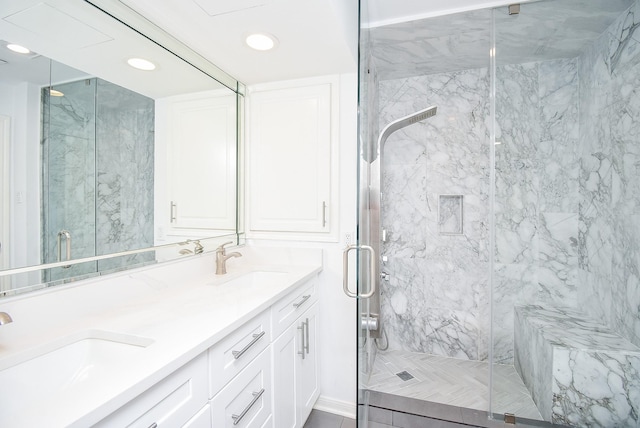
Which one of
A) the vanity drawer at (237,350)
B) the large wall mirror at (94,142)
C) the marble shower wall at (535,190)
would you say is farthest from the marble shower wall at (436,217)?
the large wall mirror at (94,142)

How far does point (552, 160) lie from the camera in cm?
201

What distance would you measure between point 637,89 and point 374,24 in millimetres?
1493

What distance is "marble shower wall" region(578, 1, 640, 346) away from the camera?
1.60m

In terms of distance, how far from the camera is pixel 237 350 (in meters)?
1.05

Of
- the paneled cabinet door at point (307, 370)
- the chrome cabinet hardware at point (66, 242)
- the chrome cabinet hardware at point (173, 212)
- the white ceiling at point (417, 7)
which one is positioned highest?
the white ceiling at point (417, 7)

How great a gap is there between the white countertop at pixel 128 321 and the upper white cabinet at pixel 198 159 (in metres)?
0.27

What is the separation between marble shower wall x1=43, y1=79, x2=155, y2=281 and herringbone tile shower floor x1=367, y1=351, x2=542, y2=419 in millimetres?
1837

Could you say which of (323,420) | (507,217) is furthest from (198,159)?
(507,217)

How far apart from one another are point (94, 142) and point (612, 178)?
2705mm

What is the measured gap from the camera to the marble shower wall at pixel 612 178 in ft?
5.24

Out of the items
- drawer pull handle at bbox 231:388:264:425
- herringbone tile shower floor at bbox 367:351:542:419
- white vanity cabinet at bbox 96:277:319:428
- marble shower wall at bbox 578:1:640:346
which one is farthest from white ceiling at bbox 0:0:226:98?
marble shower wall at bbox 578:1:640:346

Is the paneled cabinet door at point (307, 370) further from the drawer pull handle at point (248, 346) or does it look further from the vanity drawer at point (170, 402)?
the vanity drawer at point (170, 402)

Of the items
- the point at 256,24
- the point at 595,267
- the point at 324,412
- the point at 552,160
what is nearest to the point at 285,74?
the point at 256,24

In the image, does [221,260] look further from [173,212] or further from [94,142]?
[94,142]
